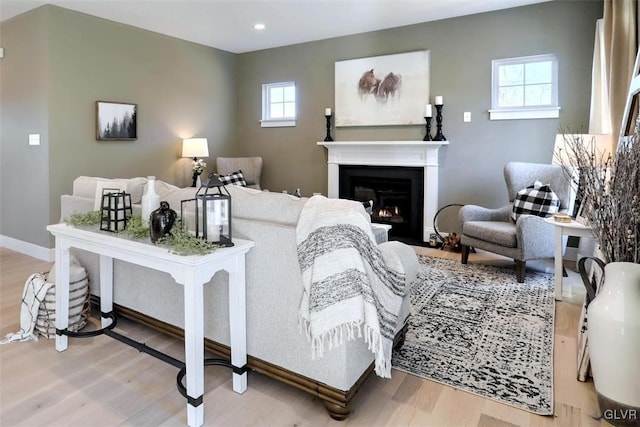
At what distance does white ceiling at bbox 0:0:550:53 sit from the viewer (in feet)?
13.4

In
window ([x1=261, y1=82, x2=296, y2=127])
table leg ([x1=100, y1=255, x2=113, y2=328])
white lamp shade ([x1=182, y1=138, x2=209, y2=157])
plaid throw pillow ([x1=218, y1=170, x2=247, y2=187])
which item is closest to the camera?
table leg ([x1=100, y1=255, x2=113, y2=328])

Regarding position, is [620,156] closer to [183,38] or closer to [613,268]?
[613,268]

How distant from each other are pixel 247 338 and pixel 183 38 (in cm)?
463

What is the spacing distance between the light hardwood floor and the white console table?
5.0 inches

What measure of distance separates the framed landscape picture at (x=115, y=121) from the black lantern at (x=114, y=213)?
280 centimetres

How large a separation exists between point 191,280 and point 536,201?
127 inches

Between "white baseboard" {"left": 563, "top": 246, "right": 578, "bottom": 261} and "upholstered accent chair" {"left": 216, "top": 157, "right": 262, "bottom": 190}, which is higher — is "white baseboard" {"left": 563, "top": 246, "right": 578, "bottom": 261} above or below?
below

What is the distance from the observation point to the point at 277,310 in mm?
1828

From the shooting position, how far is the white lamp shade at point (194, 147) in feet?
17.4

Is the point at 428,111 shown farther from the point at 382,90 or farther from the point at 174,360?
the point at 174,360

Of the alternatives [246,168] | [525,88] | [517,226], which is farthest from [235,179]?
[525,88]

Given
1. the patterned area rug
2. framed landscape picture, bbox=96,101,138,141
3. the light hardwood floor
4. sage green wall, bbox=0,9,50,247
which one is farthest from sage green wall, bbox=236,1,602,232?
sage green wall, bbox=0,9,50,247

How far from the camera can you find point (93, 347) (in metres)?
2.33

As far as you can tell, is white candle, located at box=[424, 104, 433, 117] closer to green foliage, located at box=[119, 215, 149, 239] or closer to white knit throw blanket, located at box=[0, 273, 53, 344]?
green foliage, located at box=[119, 215, 149, 239]
